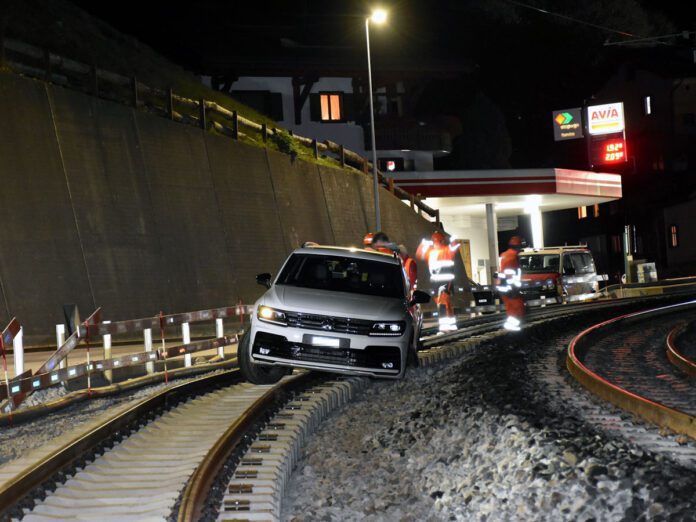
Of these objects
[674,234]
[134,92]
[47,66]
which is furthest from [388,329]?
[674,234]

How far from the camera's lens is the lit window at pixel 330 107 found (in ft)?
173

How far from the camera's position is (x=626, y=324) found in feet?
81.0

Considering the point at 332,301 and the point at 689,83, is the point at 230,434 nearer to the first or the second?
the point at 332,301

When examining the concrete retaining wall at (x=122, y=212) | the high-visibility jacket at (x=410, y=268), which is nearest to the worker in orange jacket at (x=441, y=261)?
the high-visibility jacket at (x=410, y=268)

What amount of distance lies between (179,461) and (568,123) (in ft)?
173

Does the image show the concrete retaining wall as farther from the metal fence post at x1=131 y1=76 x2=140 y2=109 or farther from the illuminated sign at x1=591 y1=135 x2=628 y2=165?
the illuminated sign at x1=591 y1=135 x2=628 y2=165

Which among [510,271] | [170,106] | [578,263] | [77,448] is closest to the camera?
[77,448]

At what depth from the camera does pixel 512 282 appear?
65.4 feet

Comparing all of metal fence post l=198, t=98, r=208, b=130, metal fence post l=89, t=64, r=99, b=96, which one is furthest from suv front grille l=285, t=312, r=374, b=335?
metal fence post l=198, t=98, r=208, b=130

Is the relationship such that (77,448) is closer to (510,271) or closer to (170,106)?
(510,271)

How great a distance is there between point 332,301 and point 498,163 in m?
56.4

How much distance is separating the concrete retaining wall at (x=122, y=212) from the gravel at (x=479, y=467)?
404 inches

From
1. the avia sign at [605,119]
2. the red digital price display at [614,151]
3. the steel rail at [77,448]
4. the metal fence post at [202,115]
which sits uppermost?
the avia sign at [605,119]

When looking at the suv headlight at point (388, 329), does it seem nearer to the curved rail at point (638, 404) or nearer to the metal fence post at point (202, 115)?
the curved rail at point (638, 404)
